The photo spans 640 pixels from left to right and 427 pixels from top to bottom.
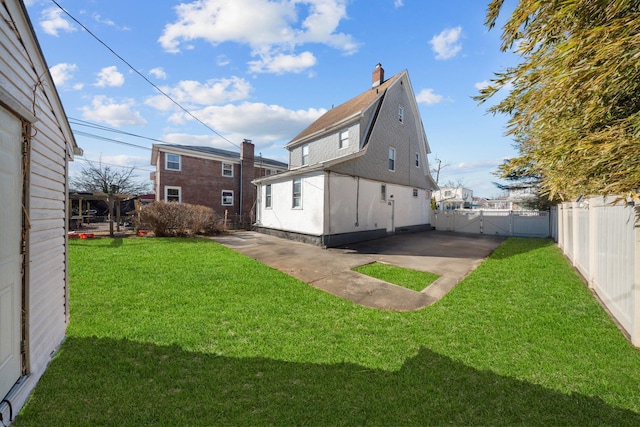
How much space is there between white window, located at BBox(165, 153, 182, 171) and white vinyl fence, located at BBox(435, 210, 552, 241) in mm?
20149

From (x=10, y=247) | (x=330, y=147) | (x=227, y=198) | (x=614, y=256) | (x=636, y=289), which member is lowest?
(x=636, y=289)

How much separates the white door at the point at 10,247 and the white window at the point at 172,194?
722 inches

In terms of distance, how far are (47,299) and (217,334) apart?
2.11m

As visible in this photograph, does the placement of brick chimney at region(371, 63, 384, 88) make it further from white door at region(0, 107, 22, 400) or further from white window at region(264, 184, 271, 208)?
white door at region(0, 107, 22, 400)

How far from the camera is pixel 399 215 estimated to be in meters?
17.0

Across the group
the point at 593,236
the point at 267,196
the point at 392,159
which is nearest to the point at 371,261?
the point at 593,236

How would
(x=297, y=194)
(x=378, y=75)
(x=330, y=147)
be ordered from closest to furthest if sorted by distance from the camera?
(x=297, y=194), (x=330, y=147), (x=378, y=75)

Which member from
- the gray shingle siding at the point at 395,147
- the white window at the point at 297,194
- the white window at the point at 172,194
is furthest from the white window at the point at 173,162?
the gray shingle siding at the point at 395,147

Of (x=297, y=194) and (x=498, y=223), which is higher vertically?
(x=297, y=194)

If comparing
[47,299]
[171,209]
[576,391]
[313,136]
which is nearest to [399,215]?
[313,136]

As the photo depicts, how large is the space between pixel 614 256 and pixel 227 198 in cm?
2233

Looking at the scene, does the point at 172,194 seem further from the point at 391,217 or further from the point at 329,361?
the point at 329,361

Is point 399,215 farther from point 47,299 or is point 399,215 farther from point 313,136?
point 47,299

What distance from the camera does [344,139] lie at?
14672 mm
